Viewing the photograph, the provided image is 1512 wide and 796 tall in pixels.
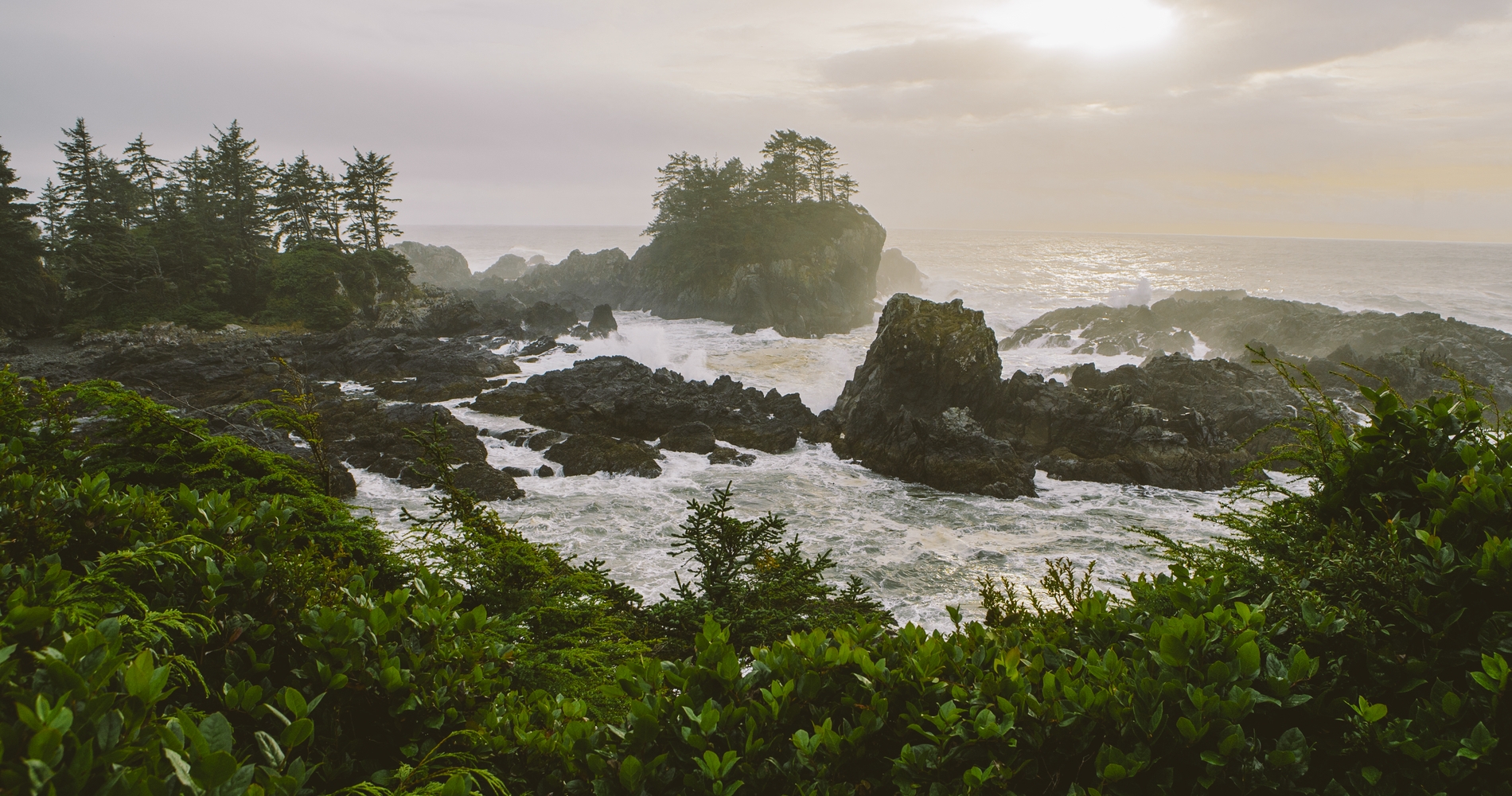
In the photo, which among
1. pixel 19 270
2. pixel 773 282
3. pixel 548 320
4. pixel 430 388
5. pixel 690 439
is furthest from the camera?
pixel 773 282

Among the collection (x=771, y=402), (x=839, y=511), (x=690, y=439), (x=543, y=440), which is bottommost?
(x=839, y=511)

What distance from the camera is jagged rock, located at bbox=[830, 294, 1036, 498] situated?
63.1 ft

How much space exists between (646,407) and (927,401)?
10.2 meters

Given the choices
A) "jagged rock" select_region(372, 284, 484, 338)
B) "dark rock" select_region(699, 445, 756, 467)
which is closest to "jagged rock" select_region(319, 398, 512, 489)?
"dark rock" select_region(699, 445, 756, 467)

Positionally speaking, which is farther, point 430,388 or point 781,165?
point 781,165

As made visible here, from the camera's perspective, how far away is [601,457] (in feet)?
63.4

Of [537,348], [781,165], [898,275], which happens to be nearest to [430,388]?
[537,348]

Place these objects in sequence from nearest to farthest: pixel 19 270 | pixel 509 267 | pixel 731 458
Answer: pixel 731 458
pixel 19 270
pixel 509 267

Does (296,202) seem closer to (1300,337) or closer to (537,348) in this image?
(537,348)

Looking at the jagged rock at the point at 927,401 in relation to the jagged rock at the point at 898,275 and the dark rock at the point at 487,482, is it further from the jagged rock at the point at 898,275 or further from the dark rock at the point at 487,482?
the jagged rock at the point at 898,275

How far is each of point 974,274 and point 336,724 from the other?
335 ft

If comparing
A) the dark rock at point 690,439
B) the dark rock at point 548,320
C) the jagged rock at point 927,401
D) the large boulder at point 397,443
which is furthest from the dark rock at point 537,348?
the jagged rock at point 927,401

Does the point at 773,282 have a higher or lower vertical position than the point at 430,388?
higher

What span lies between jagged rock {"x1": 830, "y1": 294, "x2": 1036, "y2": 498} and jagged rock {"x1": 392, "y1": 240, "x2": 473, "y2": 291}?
2523 inches
